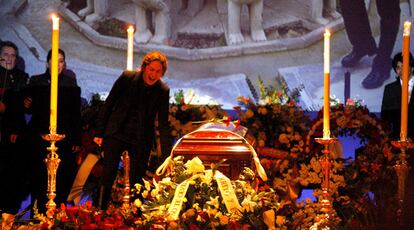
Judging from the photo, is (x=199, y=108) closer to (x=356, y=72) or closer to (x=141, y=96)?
(x=141, y=96)

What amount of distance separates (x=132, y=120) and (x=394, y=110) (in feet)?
7.24

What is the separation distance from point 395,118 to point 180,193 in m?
3.01

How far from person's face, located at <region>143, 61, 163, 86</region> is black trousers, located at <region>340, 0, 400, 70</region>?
446 cm

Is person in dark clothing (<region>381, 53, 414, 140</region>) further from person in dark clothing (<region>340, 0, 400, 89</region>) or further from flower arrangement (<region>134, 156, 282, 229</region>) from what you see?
flower arrangement (<region>134, 156, 282, 229</region>)

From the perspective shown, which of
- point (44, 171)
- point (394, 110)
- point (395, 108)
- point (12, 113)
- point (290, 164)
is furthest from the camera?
point (395, 108)

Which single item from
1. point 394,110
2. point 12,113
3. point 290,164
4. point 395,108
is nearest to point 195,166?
point 290,164

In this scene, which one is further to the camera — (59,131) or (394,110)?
(394,110)

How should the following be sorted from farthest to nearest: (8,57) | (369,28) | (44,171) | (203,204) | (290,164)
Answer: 1. (369,28)
2. (8,57)
3. (44,171)
4. (290,164)
5. (203,204)

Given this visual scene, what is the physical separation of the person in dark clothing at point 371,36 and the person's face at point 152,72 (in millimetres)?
4371

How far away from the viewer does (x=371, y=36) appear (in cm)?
868

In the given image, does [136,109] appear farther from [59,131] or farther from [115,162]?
[59,131]

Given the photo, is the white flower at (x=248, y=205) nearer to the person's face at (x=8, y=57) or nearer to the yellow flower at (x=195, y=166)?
the yellow flower at (x=195, y=166)

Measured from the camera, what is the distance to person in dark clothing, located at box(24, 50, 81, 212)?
16.9 ft

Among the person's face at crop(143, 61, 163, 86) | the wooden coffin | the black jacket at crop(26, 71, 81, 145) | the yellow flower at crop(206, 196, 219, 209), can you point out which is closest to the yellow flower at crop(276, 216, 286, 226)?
the yellow flower at crop(206, 196, 219, 209)
